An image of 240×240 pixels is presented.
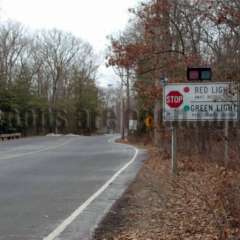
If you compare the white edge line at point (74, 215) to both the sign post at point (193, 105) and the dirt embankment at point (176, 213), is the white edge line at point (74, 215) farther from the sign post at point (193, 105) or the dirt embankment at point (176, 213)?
the sign post at point (193, 105)

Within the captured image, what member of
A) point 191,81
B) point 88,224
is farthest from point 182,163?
point 88,224

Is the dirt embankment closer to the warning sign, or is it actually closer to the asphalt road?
the asphalt road

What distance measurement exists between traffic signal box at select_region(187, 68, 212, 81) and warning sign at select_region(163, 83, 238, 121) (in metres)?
0.65

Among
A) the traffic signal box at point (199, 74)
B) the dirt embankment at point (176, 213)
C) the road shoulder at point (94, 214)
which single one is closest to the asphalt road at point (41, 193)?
the road shoulder at point (94, 214)

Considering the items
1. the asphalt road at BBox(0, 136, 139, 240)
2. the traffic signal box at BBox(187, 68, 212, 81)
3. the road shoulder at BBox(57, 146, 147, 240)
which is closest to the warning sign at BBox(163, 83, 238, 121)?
the traffic signal box at BBox(187, 68, 212, 81)

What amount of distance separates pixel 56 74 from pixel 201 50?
95538mm

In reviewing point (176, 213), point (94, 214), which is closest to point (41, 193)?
point (94, 214)

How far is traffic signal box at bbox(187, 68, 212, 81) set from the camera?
18.9 meters

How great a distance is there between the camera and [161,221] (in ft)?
36.6

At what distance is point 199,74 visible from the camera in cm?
1905

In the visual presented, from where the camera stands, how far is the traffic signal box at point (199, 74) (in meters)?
18.9

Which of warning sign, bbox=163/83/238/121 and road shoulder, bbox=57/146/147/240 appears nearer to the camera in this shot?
road shoulder, bbox=57/146/147/240

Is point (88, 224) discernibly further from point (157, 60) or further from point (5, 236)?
point (157, 60)

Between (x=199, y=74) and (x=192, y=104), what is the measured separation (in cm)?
132
